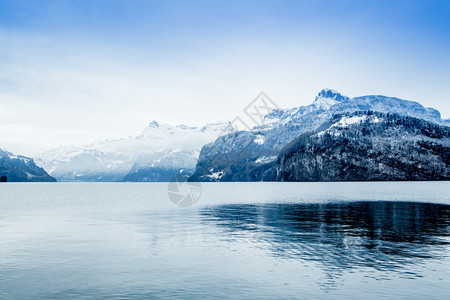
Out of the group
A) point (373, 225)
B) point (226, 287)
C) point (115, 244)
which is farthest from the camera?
point (373, 225)

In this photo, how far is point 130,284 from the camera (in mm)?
30906

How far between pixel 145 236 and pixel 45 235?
1509 cm

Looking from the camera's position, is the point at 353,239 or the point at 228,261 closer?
the point at 228,261

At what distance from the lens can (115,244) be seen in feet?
163

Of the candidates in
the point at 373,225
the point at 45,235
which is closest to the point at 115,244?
the point at 45,235

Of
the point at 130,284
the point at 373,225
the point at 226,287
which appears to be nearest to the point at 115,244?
the point at 130,284

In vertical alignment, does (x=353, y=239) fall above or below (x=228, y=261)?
above

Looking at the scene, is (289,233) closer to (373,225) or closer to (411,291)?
(373,225)

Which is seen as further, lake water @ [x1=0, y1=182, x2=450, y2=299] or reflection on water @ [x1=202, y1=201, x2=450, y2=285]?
reflection on water @ [x1=202, y1=201, x2=450, y2=285]

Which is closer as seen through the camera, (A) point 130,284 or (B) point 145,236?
(A) point 130,284

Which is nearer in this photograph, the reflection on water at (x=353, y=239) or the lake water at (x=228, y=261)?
the lake water at (x=228, y=261)

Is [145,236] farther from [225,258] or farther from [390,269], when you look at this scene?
[390,269]

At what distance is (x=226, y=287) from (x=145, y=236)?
28155mm

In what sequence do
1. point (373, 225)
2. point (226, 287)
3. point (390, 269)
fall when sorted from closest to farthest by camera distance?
point (226, 287) → point (390, 269) → point (373, 225)
